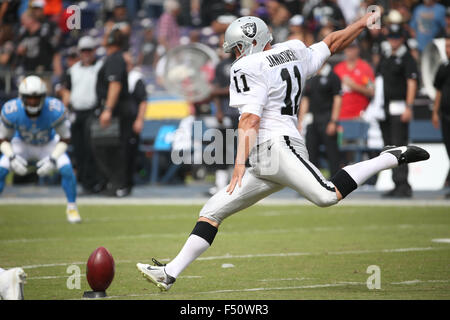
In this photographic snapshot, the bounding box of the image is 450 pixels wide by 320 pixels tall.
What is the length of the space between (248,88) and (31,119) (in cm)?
557

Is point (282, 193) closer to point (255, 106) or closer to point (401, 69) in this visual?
point (401, 69)

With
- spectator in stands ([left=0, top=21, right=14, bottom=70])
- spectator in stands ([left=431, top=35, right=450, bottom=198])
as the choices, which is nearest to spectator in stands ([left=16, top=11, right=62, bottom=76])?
spectator in stands ([left=0, top=21, right=14, bottom=70])

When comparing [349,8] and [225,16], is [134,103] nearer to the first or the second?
[225,16]

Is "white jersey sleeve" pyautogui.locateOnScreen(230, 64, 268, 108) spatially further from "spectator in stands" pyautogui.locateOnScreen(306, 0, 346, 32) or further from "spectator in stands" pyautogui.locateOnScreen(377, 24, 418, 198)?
"spectator in stands" pyautogui.locateOnScreen(306, 0, 346, 32)

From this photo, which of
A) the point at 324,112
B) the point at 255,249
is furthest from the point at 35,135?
the point at 324,112

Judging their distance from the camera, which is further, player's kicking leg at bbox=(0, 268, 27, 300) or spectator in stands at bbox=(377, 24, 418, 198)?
spectator in stands at bbox=(377, 24, 418, 198)

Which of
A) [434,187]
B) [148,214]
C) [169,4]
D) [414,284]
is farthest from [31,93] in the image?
[169,4]

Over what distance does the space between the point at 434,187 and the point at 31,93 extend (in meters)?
7.26

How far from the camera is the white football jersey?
6703 mm

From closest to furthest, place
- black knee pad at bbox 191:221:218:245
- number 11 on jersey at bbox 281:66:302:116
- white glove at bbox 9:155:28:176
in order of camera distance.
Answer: black knee pad at bbox 191:221:218:245
number 11 on jersey at bbox 281:66:302:116
white glove at bbox 9:155:28:176

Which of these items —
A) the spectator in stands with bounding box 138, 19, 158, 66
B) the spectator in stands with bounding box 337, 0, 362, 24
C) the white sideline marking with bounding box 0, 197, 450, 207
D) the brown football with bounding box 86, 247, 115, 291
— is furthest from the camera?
the spectator in stands with bounding box 138, 19, 158, 66

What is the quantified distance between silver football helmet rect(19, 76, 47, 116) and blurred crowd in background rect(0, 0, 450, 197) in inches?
121

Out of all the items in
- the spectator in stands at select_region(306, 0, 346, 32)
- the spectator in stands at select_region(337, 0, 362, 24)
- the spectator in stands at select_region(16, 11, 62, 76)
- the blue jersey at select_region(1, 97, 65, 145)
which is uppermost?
the spectator in stands at select_region(337, 0, 362, 24)

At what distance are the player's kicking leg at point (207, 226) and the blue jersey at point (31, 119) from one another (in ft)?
17.7
